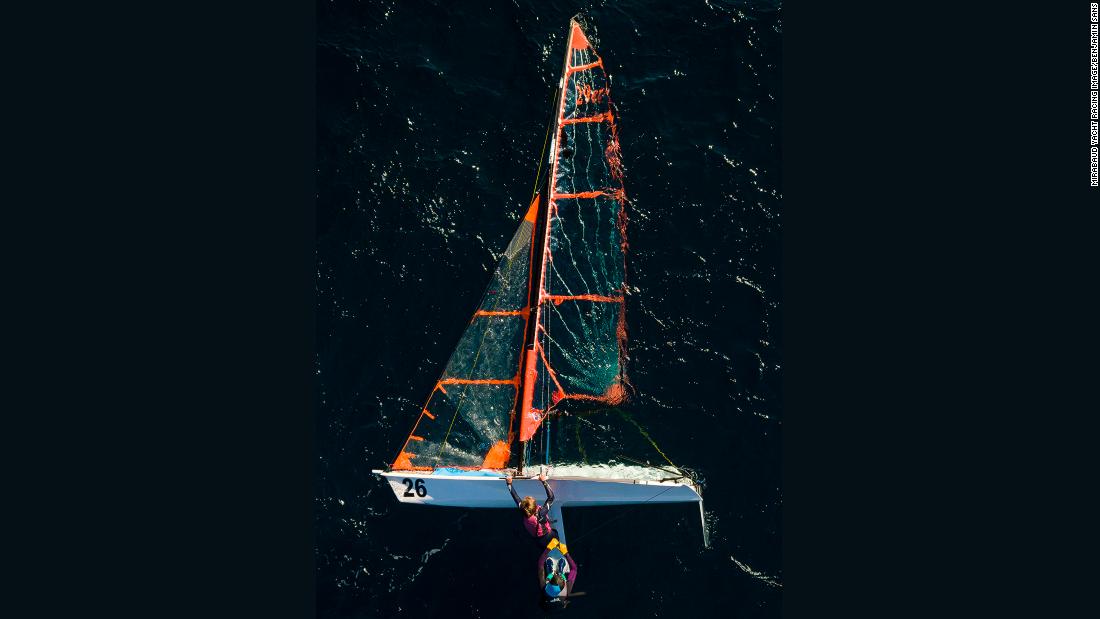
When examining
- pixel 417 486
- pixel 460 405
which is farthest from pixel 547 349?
pixel 417 486

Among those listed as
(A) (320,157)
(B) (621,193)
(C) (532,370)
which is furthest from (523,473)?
(A) (320,157)

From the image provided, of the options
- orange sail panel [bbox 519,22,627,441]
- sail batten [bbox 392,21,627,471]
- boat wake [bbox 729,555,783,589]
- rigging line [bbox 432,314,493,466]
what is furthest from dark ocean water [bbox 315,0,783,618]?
rigging line [bbox 432,314,493,466]

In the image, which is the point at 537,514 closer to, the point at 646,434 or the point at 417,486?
the point at 417,486

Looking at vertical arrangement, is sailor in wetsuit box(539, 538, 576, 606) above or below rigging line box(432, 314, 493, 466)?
below

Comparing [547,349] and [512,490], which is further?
[547,349]

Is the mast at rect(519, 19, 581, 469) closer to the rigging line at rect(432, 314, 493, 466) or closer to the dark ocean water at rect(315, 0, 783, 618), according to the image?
the rigging line at rect(432, 314, 493, 466)

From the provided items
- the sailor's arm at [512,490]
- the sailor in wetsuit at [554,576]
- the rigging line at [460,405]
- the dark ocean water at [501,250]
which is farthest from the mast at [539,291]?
the sailor in wetsuit at [554,576]
